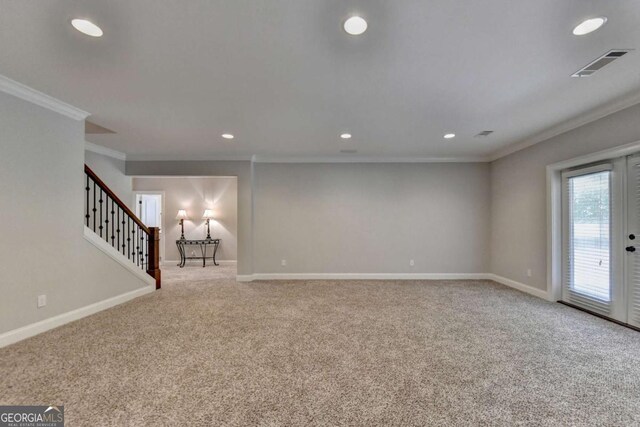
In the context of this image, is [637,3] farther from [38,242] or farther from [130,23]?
[38,242]

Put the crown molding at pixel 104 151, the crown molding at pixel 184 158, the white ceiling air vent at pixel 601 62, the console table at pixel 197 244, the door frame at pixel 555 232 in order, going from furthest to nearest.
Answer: the console table at pixel 197 244 < the crown molding at pixel 184 158 < the crown molding at pixel 104 151 < the door frame at pixel 555 232 < the white ceiling air vent at pixel 601 62

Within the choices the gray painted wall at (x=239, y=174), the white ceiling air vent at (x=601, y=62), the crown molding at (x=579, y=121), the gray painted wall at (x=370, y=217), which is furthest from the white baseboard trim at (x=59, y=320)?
the crown molding at (x=579, y=121)

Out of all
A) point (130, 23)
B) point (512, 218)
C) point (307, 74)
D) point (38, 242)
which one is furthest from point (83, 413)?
point (512, 218)

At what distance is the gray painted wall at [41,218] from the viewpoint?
2.61 meters

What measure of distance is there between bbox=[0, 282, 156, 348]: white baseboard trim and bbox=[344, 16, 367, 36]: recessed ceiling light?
4.13 meters

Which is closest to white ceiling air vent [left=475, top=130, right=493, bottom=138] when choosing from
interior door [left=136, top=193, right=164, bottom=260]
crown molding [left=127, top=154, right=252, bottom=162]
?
crown molding [left=127, top=154, right=252, bottom=162]

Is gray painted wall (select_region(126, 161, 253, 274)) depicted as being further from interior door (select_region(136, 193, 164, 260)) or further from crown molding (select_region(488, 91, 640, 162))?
crown molding (select_region(488, 91, 640, 162))

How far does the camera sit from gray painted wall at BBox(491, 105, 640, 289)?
3126 mm

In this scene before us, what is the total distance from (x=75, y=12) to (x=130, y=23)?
0.99 feet

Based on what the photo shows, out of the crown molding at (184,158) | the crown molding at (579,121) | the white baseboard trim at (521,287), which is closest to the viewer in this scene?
the crown molding at (579,121)

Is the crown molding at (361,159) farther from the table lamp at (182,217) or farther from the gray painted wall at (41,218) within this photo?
the table lamp at (182,217)

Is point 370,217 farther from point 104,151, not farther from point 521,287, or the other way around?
point 104,151

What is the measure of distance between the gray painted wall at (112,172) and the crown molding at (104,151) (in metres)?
0.05

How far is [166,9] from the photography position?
→ 1.63 meters
